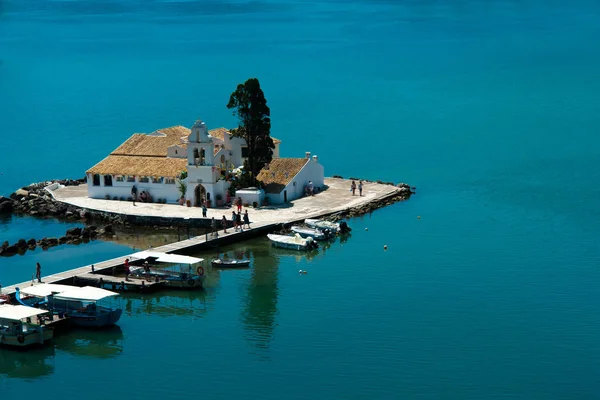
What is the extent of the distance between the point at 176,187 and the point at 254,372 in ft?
89.5

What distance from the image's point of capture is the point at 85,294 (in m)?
50.9

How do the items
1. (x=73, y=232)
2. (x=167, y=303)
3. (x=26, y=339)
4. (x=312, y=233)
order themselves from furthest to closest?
1. (x=73, y=232)
2. (x=312, y=233)
3. (x=167, y=303)
4. (x=26, y=339)

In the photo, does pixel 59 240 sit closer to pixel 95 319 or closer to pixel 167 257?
pixel 167 257

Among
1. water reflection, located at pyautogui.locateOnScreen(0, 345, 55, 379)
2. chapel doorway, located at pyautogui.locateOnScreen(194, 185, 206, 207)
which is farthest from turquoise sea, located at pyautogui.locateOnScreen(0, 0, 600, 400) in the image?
chapel doorway, located at pyautogui.locateOnScreen(194, 185, 206, 207)

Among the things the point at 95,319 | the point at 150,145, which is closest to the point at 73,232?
the point at 150,145

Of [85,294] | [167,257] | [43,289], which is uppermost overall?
[167,257]

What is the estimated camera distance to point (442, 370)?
45250mm

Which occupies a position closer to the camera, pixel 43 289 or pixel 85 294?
pixel 85 294

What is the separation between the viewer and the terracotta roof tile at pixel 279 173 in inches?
2803

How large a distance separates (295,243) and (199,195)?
9690 mm

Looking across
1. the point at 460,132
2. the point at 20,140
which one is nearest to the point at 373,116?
the point at 460,132

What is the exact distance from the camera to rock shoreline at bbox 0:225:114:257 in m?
64.2

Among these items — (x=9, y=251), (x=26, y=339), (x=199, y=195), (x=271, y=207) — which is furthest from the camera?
(x=199, y=195)

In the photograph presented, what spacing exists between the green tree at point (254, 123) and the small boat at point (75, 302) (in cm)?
2141
